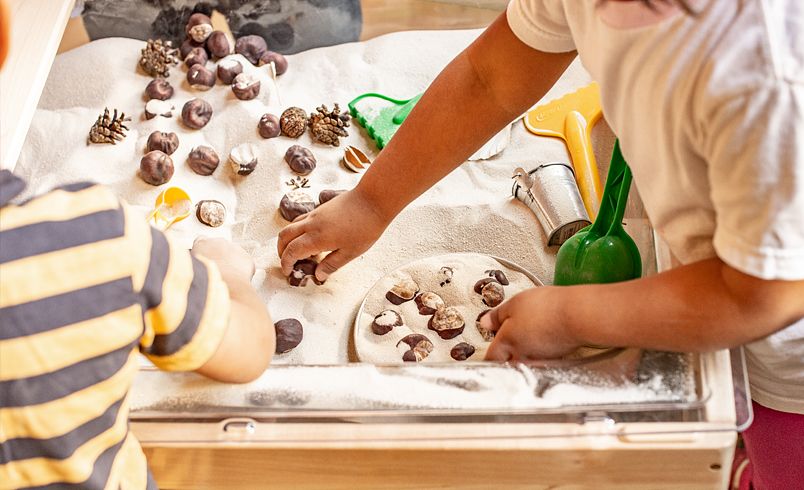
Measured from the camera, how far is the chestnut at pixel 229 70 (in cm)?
130

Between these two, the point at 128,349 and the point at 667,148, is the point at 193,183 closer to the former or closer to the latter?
the point at 128,349

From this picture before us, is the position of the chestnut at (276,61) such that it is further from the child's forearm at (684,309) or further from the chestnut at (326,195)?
the child's forearm at (684,309)

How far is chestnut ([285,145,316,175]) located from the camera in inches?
46.6

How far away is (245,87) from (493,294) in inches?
21.8

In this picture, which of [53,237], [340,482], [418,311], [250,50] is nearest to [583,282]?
[418,311]

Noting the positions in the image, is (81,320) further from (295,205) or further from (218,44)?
(218,44)

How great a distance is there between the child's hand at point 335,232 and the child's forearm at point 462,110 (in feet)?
0.06

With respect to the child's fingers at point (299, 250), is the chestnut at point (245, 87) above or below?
above

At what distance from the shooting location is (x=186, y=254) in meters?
0.62

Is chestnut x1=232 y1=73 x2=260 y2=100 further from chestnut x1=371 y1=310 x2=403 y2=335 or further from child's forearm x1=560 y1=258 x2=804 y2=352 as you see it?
child's forearm x1=560 y1=258 x2=804 y2=352

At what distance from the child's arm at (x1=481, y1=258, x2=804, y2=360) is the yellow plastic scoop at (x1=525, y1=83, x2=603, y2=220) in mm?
415

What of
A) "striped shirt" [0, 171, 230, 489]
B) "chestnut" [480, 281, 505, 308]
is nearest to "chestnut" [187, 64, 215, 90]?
"chestnut" [480, 281, 505, 308]

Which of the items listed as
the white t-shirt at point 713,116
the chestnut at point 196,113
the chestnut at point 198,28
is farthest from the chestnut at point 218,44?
the white t-shirt at point 713,116

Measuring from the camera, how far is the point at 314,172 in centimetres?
120
